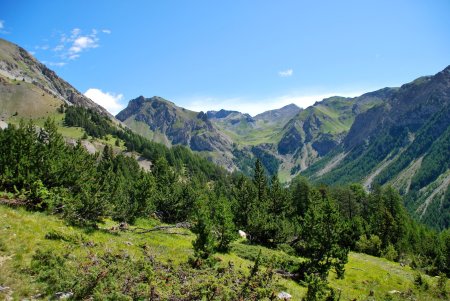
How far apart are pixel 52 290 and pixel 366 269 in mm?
42369

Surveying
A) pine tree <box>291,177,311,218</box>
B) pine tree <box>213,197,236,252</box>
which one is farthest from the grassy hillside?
pine tree <box>291,177,311,218</box>

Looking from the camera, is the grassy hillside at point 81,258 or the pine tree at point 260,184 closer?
the grassy hillside at point 81,258

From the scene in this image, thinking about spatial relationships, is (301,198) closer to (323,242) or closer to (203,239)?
(323,242)

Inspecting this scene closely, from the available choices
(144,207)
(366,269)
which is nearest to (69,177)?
(144,207)

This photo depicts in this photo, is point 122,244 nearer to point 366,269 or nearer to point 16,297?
point 16,297

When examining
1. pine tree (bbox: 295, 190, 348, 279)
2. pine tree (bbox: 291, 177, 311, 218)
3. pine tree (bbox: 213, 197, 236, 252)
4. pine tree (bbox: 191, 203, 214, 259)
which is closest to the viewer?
pine tree (bbox: 191, 203, 214, 259)

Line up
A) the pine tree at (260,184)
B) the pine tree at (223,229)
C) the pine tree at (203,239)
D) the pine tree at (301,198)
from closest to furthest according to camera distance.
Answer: the pine tree at (203,239) → the pine tree at (223,229) → the pine tree at (260,184) → the pine tree at (301,198)

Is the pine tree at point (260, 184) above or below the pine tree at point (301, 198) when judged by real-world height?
above

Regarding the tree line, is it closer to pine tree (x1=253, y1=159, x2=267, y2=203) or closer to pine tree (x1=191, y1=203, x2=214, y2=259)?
pine tree (x1=191, y1=203, x2=214, y2=259)

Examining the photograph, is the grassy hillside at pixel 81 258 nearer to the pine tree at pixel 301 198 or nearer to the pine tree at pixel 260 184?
the pine tree at pixel 260 184

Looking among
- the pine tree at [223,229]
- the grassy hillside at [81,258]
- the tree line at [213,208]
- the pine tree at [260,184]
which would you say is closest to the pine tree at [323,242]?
the tree line at [213,208]

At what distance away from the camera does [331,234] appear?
30922mm

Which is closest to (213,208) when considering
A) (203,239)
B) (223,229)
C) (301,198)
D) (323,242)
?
(223,229)

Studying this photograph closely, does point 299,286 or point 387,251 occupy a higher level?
point 299,286
